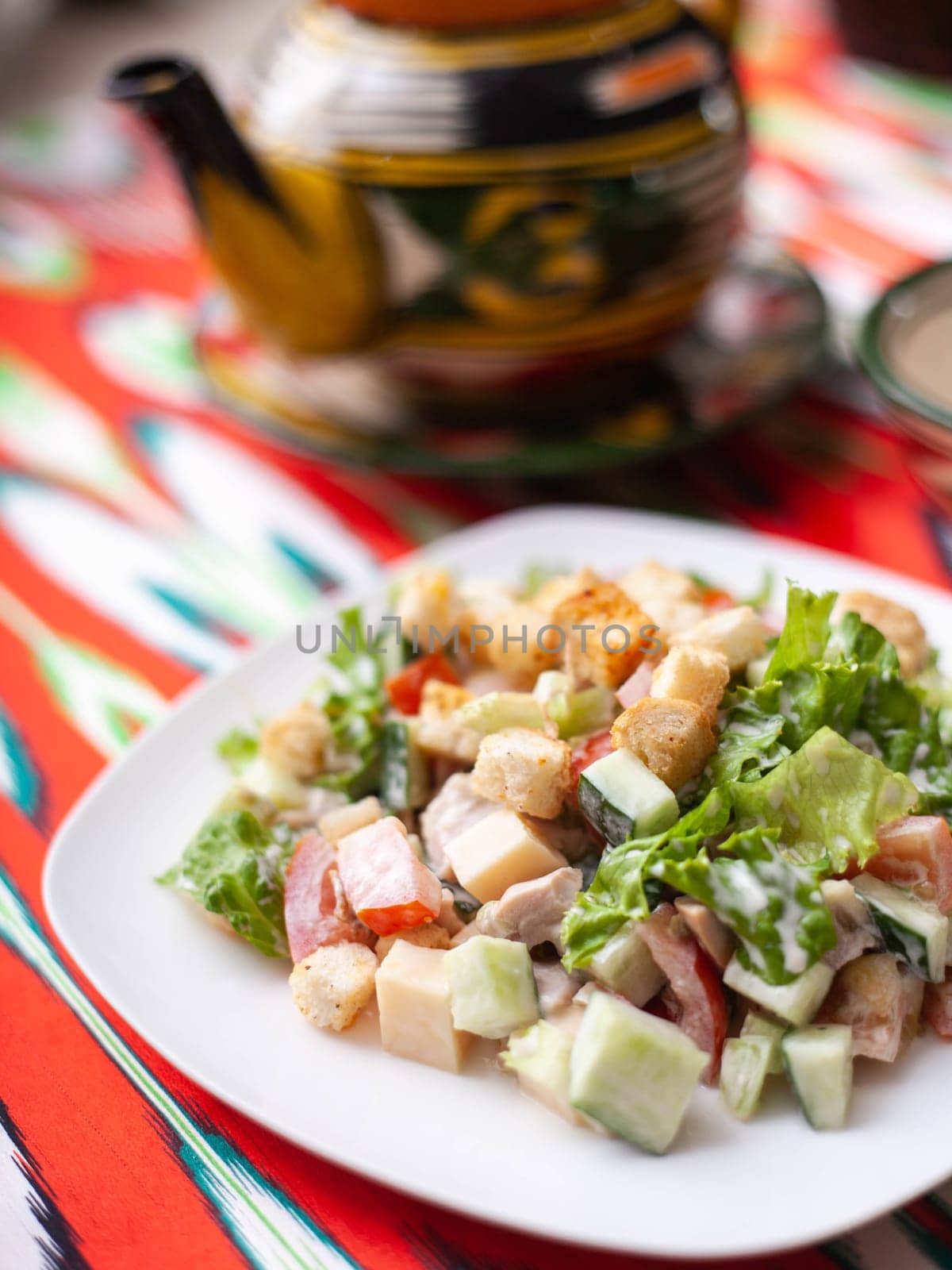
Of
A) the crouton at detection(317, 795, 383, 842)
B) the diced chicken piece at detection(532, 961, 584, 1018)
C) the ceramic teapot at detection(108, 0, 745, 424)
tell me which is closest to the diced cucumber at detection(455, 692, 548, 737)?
the crouton at detection(317, 795, 383, 842)

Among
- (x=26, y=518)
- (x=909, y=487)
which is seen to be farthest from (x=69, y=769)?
(x=909, y=487)

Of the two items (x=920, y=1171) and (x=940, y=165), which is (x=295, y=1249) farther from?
(x=940, y=165)

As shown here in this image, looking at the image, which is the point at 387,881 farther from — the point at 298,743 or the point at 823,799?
the point at 823,799

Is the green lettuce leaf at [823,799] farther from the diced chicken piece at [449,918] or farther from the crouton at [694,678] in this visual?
the diced chicken piece at [449,918]

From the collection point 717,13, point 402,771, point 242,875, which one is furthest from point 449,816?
point 717,13

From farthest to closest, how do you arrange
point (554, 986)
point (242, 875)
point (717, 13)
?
point (717, 13) < point (242, 875) < point (554, 986)

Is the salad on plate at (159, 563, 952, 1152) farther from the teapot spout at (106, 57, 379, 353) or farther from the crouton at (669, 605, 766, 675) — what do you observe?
the teapot spout at (106, 57, 379, 353)

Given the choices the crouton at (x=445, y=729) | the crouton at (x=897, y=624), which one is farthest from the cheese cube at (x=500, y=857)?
the crouton at (x=897, y=624)
